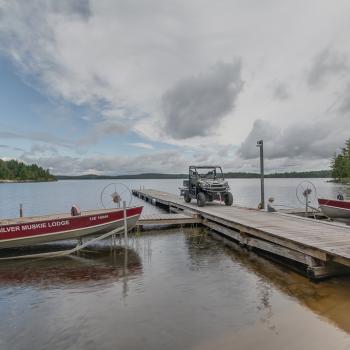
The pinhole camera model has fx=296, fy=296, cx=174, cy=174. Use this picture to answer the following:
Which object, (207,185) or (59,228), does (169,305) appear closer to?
(59,228)

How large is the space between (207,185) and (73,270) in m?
8.71

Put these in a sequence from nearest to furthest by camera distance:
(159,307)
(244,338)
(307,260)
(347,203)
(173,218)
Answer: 1. (244,338)
2. (159,307)
3. (307,260)
4. (347,203)
5. (173,218)

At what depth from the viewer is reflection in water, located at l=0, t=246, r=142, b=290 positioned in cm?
745

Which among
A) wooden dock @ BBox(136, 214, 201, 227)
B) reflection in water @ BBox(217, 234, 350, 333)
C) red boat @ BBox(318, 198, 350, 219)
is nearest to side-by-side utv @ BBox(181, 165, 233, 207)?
wooden dock @ BBox(136, 214, 201, 227)

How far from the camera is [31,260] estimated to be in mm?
9500

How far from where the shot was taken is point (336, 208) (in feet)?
46.2

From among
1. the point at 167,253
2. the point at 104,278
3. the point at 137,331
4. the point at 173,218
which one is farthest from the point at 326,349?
the point at 173,218

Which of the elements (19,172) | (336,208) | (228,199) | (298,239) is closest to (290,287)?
(298,239)

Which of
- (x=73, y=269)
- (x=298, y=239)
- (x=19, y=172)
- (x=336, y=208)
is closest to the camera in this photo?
(x=298, y=239)

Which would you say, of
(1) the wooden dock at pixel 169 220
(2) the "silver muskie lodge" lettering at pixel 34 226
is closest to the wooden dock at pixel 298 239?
(1) the wooden dock at pixel 169 220

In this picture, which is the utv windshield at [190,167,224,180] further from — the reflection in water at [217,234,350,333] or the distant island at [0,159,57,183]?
the distant island at [0,159,57,183]

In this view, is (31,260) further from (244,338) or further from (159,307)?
(244,338)

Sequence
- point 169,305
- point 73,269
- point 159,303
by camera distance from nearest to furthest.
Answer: point 169,305 → point 159,303 → point 73,269

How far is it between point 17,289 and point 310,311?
6387 millimetres
